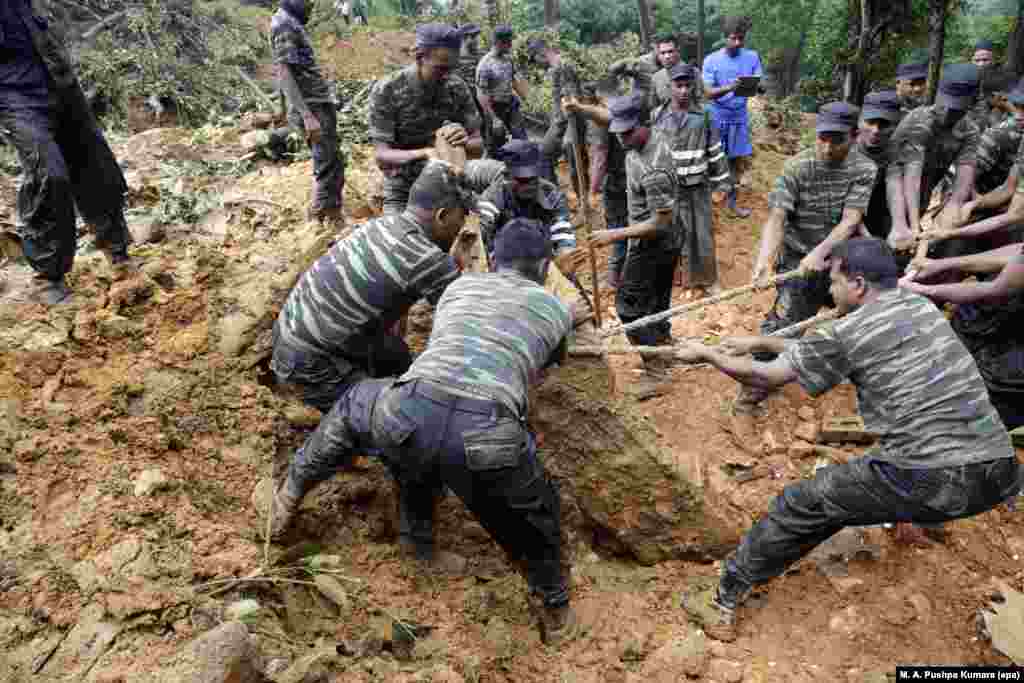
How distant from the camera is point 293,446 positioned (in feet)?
12.2

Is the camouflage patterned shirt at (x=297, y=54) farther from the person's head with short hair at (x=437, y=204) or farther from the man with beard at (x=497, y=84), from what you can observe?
the person's head with short hair at (x=437, y=204)

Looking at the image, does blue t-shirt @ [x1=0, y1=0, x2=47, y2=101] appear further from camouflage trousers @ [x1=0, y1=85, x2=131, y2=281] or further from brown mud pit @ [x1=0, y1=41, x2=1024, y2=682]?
brown mud pit @ [x1=0, y1=41, x2=1024, y2=682]

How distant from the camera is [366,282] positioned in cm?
309

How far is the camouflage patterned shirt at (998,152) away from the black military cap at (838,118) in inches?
65.0

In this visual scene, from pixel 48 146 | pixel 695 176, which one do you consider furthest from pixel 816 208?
pixel 48 146

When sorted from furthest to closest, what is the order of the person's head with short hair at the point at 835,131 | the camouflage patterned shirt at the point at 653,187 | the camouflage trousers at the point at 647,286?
the camouflage trousers at the point at 647,286, the camouflage patterned shirt at the point at 653,187, the person's head with short hair at the point at 835,131

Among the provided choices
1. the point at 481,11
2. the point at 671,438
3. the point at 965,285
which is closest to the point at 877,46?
the point at 965,285

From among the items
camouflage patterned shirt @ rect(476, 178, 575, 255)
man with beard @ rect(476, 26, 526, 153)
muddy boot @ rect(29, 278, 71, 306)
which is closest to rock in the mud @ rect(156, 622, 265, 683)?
muddy boot @ rect(29, 278, 71, 306)

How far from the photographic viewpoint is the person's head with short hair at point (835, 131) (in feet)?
13.6

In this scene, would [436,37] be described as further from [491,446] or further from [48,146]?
[491,446]

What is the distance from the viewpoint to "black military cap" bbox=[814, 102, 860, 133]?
4133 millimetres

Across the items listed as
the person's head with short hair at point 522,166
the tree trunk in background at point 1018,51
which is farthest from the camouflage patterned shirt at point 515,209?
the tree trunk in background at point 1018,51

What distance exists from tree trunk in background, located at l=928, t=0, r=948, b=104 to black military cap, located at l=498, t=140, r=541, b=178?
218 inches

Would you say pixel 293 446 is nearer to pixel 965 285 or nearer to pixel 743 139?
pixel 965 285
